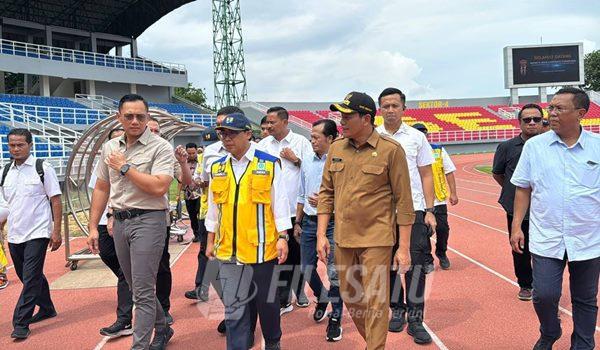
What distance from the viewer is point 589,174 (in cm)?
334

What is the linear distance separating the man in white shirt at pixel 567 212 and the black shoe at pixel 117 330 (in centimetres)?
358

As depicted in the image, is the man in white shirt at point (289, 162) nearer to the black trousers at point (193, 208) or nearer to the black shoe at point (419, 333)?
the black shoe at point (419, 333)

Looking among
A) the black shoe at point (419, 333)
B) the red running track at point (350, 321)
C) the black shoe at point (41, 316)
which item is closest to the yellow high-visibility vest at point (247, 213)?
the red running track at point (350, 321)

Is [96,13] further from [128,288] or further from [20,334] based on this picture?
[128,288]

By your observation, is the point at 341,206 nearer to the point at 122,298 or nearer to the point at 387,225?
the point at 387,225

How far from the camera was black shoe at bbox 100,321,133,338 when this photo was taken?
4513 mm

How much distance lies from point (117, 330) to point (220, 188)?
6.65ft

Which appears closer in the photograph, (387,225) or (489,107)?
(387,225)

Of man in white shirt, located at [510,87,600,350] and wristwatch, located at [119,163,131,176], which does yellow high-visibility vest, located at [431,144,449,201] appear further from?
wristwatch, located at [119,163,131,176]

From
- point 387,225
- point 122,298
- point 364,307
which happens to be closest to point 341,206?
point 387,225

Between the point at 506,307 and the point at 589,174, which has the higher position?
the point at 589,174

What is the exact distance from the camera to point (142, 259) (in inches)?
144

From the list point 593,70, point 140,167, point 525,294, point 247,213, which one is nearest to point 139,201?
point 140,167

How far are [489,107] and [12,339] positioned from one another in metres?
49.1
